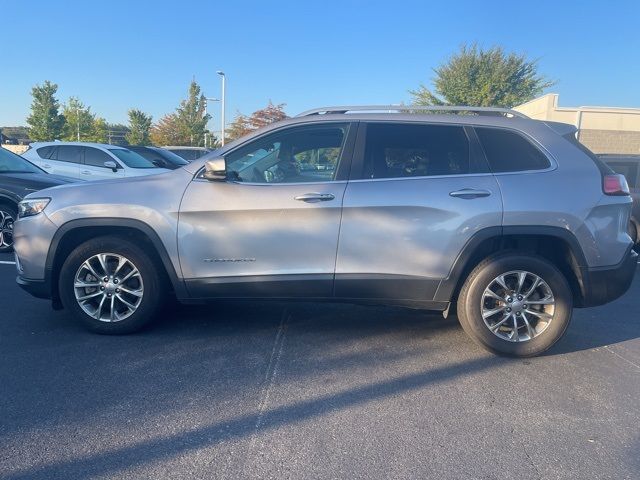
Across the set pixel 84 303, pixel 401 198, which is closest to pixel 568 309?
pixel 401 198

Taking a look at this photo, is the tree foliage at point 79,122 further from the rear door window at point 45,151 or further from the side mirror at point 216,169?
the side mirror at point 216,169

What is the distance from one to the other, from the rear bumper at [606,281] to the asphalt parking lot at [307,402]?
1.63 ft

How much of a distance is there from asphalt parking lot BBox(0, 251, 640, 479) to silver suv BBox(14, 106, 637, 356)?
0.41 metres

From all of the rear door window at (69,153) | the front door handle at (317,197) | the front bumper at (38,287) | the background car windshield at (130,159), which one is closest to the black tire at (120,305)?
the front bumper at (38,287)

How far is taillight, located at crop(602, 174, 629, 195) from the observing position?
4.16 m

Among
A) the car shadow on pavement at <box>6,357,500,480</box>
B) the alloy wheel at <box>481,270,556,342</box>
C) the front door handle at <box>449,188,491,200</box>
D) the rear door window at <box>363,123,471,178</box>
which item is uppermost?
the rear door window at <box>363,123,471,178</box>

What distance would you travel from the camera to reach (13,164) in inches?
344

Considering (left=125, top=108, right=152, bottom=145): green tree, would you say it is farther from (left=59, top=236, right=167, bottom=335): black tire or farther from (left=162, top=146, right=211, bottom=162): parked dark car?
(left=59, top=236, right=167, bottom=335): black tire

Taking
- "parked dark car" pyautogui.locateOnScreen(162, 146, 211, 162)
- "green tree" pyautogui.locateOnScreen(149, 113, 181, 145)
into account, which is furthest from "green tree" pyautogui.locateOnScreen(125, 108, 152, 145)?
"parked dark car" pyautogui.locateOnScreen(162, 146, 211, 162)

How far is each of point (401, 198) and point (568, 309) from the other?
1542 millimetres

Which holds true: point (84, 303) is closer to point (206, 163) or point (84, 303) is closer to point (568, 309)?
point (206, 163)

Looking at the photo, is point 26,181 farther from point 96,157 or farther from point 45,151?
point 45,151

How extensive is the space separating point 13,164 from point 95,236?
5313mm

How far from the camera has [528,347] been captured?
13.8 feet
